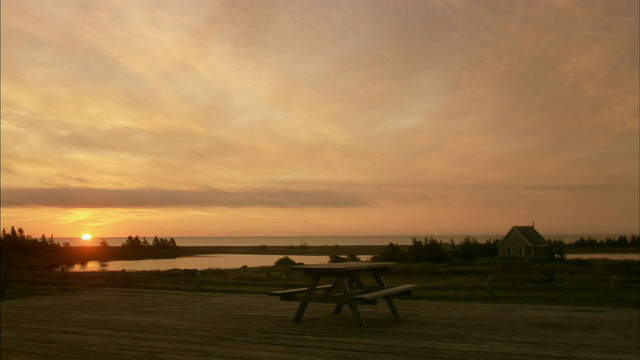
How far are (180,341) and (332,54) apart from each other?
4.83 m

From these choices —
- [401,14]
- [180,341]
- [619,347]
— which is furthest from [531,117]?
[180,341]

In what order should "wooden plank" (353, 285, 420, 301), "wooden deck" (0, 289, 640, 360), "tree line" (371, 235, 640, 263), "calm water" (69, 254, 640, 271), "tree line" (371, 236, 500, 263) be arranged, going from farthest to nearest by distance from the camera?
1. "tree line" (371, 235, 640, 263)
2. "tree line" (371, 236, 500, 263)
3. "calm water" (69, 254, 640, 271)
4. "wooden plank" (353, 285, 420, 301)
5. "wooden deck" (0, 289, 640, 360)

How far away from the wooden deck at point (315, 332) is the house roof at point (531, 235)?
1618 cm

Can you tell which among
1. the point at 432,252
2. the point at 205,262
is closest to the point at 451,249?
the point at 432,252

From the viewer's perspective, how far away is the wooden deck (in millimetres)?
5215

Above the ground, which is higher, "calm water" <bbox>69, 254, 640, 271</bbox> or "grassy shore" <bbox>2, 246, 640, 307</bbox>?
"calm water" <bbox>69, 254, 640, 271</bbox>

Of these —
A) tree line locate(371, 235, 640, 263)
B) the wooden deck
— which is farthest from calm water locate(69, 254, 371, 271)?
tree line locate(371, 235, 640, 263)

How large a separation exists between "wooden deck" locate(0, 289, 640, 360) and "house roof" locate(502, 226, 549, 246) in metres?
16.2

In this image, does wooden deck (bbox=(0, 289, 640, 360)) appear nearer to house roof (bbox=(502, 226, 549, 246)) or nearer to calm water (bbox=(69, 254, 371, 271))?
calm water (bbox=(69, 254, 371, 271))

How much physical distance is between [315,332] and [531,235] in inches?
800

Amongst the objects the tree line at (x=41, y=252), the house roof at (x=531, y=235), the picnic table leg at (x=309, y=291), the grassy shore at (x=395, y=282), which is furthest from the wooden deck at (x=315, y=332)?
the house roof at (x=531, y=235)

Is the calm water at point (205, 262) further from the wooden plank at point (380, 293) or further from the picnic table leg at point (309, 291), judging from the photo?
the wooden plank at point (380, 293)

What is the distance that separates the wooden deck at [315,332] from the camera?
17.1 feet

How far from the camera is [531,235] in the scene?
24266 millimetres
